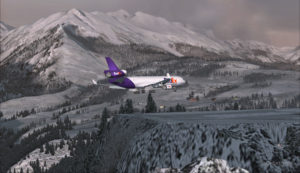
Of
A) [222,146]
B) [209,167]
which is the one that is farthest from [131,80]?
[209,167]

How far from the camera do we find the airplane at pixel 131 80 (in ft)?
293

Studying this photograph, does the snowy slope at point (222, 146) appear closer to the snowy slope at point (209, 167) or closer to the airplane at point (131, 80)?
the snowy slope at point (209, 167)

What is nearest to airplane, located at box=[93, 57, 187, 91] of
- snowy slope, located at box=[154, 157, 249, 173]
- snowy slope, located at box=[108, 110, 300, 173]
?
snowy slope, located at box=[108, 110, 300, 173]

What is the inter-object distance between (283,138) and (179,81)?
9925 cm

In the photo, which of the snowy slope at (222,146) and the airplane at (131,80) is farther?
the airplane at (131,80)

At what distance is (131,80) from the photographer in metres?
96.7

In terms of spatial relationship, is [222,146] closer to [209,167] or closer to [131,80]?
[209,167]

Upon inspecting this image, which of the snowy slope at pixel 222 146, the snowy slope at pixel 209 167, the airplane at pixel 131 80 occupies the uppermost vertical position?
the airplane at pixel 131 80

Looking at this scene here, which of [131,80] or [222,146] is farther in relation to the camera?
[131,80]

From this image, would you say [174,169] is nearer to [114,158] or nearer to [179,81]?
[114,158]

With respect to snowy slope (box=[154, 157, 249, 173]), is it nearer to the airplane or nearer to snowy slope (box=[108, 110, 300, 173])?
snowy slope (box=[108, 110, 300, 173])

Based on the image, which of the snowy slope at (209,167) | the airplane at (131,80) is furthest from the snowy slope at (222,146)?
the airplane at (131,80)

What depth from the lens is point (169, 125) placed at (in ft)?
69.9

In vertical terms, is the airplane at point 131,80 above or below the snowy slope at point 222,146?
above
